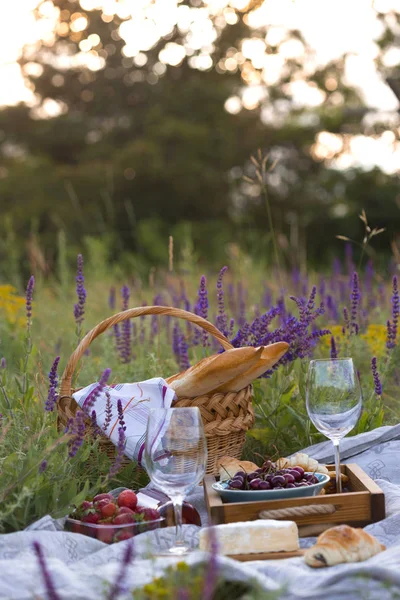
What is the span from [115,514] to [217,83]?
59.2 feet

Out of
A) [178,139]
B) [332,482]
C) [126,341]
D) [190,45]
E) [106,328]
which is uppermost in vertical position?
[190,45]

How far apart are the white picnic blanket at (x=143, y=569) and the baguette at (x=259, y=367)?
29.5 inches

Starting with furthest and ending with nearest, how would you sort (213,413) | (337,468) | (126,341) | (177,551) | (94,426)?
(126,341) < (213,413) < (94,426) < (337,468) < (177,551)

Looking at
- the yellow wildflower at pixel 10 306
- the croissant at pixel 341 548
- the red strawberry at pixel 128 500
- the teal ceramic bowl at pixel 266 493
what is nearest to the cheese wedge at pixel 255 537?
the croissant at pixel 341 548

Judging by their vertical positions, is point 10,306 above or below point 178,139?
below

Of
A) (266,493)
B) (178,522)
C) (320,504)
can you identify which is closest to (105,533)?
(178,522)

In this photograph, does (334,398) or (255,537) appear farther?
(334,398)

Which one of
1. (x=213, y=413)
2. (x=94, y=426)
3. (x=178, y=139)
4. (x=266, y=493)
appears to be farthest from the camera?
(x=178, y=139)

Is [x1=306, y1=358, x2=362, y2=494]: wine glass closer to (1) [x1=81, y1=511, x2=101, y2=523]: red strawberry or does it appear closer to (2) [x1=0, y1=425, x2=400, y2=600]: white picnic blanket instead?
(2) [x1=0, y1=425, x2=400, y2=600]: white picnic blanket

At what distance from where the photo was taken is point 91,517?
216 centimetres

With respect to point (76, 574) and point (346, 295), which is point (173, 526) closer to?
point (76, 574)

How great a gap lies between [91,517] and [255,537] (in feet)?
1.58

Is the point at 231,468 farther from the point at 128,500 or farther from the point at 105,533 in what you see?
the point at 105,533

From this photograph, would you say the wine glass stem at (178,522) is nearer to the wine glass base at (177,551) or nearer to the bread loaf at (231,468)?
the wine glass base at (177,551)
